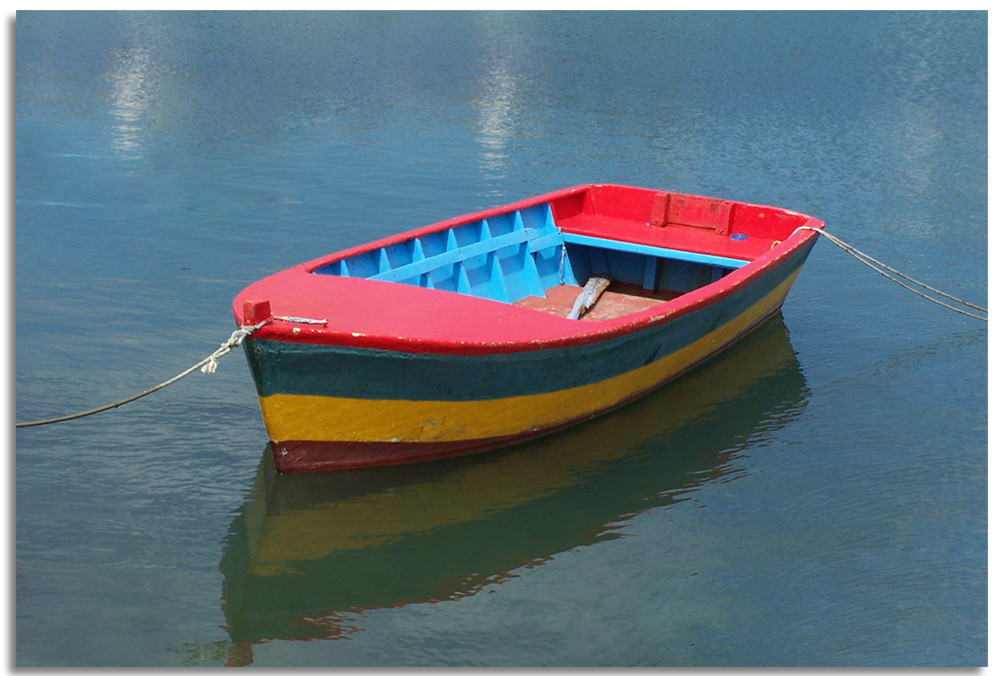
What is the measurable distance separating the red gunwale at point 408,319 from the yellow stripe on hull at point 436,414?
20.6 inches

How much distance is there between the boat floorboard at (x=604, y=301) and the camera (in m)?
10.5

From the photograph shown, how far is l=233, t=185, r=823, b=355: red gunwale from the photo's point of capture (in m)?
6.97

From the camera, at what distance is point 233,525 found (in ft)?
23.9

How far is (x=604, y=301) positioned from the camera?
10938mm

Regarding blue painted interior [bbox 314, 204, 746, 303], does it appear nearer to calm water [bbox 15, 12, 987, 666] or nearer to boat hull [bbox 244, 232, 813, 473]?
calm water [bbox 15, 12, 987, 666]

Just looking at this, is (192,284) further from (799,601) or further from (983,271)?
(983,271)

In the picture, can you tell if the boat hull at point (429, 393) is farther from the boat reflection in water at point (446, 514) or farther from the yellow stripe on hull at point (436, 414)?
the boat reflection in water at point (446, 514)

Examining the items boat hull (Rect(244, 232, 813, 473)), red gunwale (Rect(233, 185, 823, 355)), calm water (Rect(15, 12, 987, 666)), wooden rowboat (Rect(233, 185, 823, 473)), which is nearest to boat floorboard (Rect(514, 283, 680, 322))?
wooden rowboat (Rect(233, 185, 823, 473))

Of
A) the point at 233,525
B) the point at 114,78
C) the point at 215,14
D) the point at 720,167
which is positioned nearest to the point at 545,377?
the point at 233,525

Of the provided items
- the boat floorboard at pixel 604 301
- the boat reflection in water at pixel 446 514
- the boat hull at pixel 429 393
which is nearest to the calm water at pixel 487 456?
the boat reflection in water at pixel 446 514

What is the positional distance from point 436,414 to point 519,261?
341cm

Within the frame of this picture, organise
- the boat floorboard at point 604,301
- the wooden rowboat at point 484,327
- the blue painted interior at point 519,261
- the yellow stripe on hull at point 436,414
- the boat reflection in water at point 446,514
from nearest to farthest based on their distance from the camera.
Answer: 1. the boat reflection in water at point 446,514
2. the wooden rowboat at point 484,327
3. the yellow stripe on hull at point 436,414
4. the blue painted interior at point 519,261
5. the boat floorboard at point 604,301

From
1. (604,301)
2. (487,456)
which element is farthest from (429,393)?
(604,301)

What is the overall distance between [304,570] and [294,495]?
83 centimetres
